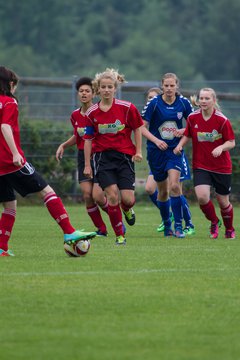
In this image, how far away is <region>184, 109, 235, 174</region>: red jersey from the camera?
14641 mm

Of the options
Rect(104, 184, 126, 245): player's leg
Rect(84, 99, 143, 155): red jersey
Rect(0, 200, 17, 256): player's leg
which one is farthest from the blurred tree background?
→ Rect(0, 200, 17, 256): player's leg

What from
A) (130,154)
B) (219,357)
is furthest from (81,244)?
(219,357)

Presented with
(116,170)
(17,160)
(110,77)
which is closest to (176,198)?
(116,170)

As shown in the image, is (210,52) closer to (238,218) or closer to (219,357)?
(238,218)

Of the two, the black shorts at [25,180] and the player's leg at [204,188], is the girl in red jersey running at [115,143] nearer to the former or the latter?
the player's leg at [204,188]

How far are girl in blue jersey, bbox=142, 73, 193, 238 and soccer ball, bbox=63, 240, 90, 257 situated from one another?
347 centimetres

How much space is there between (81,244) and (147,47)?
76.2 metres

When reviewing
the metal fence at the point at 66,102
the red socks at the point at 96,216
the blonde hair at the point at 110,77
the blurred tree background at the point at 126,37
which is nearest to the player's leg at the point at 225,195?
the red socks at the point at 96,216

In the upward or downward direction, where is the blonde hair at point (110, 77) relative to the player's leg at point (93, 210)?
upward

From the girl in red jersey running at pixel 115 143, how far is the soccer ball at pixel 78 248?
1794 mm

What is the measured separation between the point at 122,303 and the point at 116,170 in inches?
189

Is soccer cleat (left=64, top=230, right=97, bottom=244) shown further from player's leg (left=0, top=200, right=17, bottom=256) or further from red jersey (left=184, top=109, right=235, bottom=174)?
red jersey (left=184, top=109, right=235, bottom=174)

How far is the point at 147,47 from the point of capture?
87.5 metres

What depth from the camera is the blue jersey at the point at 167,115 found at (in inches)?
611
